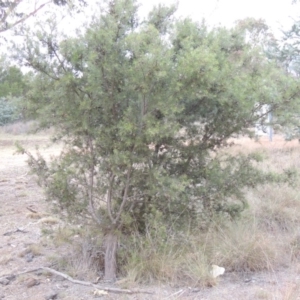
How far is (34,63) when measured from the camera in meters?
4.11

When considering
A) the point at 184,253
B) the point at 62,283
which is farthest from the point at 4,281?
the point at 184,253

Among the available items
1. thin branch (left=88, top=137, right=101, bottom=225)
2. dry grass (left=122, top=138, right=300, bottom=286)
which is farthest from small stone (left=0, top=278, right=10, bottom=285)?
dry grass (left=122, top=138, right=300, bottom=286)

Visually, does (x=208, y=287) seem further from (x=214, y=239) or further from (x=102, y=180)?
(x=102, y=180)

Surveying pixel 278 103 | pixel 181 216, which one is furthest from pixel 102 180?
pixel 278 103

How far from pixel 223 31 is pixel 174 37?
0.60m

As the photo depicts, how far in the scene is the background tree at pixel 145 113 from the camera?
148 inches

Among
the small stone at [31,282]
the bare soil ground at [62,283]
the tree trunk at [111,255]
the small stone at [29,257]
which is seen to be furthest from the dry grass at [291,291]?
the small stone at [29,257]

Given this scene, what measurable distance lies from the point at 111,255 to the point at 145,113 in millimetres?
1475

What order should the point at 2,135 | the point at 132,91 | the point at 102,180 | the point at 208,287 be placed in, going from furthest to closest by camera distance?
the point at 2,135
the point at 102,180
the point at 208,287
the point at 132,91

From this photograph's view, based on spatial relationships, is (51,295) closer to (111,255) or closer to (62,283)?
(62,283)

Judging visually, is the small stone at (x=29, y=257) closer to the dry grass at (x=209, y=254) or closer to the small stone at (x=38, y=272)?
the small stone at (x=38, y=272)

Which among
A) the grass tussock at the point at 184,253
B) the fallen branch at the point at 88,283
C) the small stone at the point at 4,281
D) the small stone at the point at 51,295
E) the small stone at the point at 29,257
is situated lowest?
the small stone at the point at 51,295

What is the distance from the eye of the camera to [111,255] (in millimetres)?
4410

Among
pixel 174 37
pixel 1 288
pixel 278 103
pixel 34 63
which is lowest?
pixel 1 288
